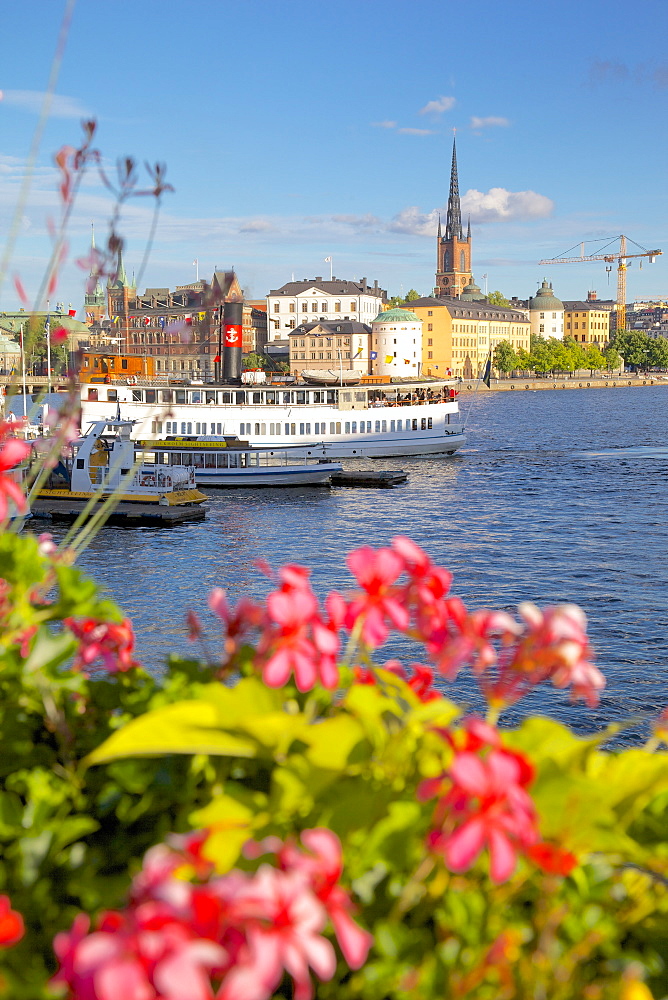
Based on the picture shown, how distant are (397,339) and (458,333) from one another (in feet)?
211

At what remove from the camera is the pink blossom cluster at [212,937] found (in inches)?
42.4

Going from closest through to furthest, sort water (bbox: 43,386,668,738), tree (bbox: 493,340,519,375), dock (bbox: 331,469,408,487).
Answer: water (bbox: 43,386,668,738)
dock (bbox: 331,469,408,487)
tree (bbox: 493,340,519,375)

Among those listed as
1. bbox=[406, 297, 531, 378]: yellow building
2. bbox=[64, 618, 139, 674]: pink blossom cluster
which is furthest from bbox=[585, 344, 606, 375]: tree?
bbox=[64, 618, 139, 674]: pink blossom cluster

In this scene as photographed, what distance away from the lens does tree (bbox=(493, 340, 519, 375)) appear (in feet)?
571

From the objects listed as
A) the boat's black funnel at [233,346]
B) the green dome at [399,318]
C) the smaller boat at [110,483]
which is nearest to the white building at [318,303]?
the green dome at [399,318]

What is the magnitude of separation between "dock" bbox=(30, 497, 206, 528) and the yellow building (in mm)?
126819

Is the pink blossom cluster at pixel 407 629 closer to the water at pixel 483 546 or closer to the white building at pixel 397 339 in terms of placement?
the water at pixel 483 546

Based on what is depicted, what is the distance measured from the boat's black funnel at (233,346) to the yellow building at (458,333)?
106522 millimetres

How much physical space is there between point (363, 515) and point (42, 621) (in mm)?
31977

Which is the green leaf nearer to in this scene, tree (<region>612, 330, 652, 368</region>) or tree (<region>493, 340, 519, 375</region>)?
tree (<region>493, 340, 519, 375</region>)

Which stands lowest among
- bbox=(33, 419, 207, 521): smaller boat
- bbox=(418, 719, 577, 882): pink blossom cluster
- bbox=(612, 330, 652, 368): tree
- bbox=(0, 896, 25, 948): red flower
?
bbox=(33, 419, 207, 521): smaller boat

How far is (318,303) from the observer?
139m

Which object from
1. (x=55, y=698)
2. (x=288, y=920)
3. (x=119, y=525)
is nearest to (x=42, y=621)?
(x=55, y=698)

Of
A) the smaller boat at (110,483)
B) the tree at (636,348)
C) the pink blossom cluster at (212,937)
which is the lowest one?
the smaller boat at (110,483)
